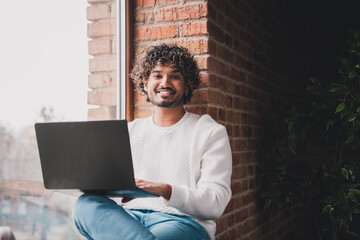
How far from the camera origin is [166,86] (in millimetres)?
1753

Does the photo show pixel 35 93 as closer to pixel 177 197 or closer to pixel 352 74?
pixel 177 197

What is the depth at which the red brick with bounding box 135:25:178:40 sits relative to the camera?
6.79 feet

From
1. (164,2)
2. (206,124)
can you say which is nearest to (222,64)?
(164,2)

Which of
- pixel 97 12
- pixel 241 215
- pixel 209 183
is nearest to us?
pixel 209 183

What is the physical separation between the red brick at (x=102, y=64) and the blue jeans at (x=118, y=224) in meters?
0.71

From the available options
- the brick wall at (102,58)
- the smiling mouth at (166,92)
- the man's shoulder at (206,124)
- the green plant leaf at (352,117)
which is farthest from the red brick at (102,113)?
the green plant leaf at (352,117)

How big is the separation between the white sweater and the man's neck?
3 centimetres

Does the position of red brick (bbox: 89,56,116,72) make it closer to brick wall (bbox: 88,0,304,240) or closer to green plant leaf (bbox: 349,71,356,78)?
brick wall (bbox: 88,0,304,240)

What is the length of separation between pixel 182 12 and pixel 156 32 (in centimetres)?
17

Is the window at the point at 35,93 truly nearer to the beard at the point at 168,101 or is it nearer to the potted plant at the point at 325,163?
the beard at the point at 168,101

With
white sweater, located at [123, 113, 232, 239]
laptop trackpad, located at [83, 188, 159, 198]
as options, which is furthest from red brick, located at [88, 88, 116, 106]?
laptop trackpad, located at [83, 188, 159, 198]

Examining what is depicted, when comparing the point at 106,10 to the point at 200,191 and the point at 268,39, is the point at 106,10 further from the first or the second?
the point at 268,39

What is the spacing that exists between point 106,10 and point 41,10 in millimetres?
418

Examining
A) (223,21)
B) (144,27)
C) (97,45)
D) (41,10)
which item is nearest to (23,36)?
(41,10)
